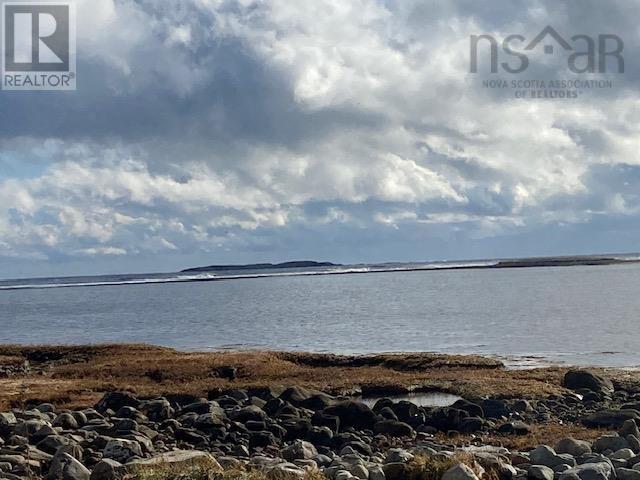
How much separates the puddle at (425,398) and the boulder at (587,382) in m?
4.86

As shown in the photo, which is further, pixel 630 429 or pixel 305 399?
pixel 305 399

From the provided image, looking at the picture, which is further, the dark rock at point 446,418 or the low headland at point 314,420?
the dark rock at point 446,418

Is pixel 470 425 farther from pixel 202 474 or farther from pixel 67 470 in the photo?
pixel 202 474

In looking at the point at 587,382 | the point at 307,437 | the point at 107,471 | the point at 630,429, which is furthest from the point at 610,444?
the point at 587,382

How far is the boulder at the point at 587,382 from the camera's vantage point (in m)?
29.2

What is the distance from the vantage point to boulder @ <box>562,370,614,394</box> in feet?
95.8

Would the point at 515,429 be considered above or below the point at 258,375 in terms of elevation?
above

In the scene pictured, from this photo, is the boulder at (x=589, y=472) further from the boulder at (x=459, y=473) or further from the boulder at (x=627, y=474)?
the boulder at (x=459, y=473)

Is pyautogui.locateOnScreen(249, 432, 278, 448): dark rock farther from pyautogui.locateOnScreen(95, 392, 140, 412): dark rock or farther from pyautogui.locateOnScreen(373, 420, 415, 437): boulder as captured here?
pyautogui.locateOnScreen(95, 392, 140, 412): dark rock

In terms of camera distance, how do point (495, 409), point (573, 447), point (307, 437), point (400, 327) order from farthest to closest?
point (400, 327)
point (495, 409)
point (307, 437)
point (573, 447)

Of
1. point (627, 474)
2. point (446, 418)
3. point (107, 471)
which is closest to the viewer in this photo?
point (107, 471)

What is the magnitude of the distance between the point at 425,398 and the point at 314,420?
861 centimetres

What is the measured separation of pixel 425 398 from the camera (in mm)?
30281

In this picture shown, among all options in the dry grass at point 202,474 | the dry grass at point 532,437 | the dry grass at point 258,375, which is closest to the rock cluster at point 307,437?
the dry grass at point 202,474
